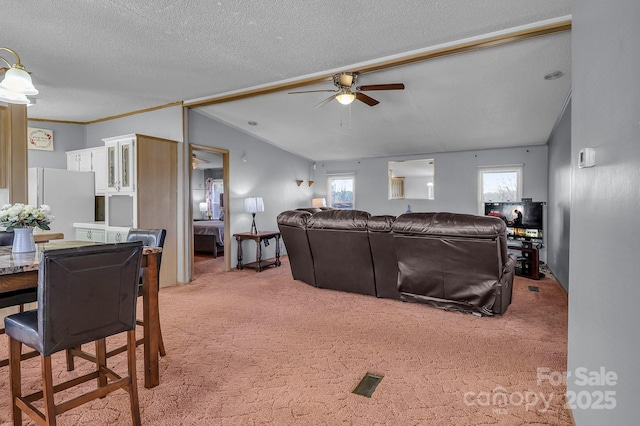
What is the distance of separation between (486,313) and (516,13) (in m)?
2.70

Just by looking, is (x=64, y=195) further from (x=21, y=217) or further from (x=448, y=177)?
(x=448, y=177)

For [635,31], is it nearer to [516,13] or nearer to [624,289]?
[624,289]

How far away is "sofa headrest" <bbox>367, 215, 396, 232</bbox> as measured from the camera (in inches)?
145

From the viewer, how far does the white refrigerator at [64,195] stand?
4.71 meters

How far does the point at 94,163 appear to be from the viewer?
5.14 m

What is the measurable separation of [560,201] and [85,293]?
5.49 metres

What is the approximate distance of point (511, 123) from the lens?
17.7 feet

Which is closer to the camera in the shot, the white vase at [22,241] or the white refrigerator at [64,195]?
the white vase at [22,241]

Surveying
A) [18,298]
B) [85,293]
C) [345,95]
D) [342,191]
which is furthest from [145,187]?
[342,191]

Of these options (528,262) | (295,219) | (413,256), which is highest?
(295,219)

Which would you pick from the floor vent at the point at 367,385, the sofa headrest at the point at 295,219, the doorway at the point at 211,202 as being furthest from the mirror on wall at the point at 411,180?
the floor vent at the point at 367,385

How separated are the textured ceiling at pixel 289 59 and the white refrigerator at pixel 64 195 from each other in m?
1.05

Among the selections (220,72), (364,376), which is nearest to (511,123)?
(220,72)

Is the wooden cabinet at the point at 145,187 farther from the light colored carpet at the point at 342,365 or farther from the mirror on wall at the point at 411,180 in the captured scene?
the mirror on wall at the point at 411,180
